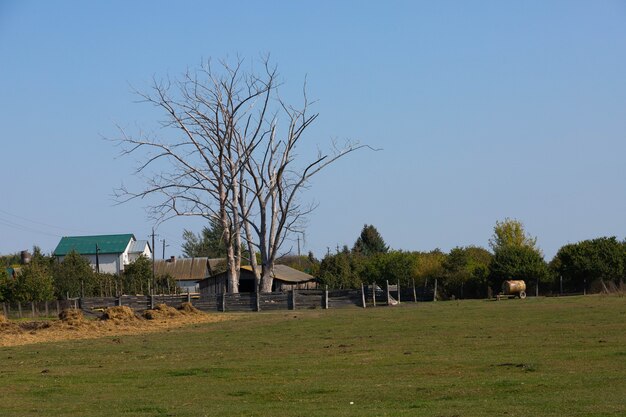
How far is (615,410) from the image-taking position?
12.3 metres

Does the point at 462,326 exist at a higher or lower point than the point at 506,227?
lower

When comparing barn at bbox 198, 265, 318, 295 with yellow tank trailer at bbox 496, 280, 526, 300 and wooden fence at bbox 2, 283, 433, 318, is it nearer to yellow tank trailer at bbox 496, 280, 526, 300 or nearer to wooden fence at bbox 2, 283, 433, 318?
yellow tank trailer at bbox 496, 280, 526, 300

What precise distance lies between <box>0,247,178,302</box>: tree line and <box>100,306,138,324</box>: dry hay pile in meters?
22.4

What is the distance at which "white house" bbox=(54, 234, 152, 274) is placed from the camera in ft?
384

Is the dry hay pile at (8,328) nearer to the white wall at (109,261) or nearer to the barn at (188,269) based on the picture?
the barn at (188,269)

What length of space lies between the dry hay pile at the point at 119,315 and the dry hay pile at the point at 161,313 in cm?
165

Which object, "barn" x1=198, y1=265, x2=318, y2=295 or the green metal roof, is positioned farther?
the green metal roof

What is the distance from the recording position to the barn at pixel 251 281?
306ft

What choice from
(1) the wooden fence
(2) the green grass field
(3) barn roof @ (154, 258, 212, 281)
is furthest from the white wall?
(2) the green grass field

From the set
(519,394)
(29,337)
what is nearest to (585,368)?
(519,394)

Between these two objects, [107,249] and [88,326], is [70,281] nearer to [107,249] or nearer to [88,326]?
[88,326]

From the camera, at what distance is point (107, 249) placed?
11788 cm

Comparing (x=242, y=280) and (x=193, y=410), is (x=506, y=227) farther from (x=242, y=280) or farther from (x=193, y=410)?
(x=193, y=410)

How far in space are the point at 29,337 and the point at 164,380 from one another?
1490cm
